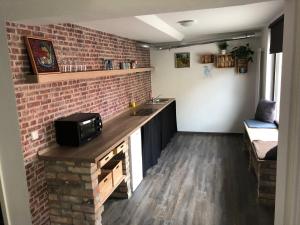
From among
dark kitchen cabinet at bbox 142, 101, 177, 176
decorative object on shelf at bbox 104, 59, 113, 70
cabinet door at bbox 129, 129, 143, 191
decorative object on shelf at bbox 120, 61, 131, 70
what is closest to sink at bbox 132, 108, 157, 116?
dark kitchen cabinet at bbox 142, 101, 177, 176

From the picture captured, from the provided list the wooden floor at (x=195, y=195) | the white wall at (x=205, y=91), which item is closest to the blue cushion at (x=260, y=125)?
the wooden floor at (x=195, y=195)

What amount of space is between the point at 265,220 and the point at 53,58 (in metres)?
2.92

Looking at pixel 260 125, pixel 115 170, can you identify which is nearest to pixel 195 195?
pixel 115 170

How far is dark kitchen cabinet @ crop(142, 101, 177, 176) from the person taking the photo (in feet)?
13.3

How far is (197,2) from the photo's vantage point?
5.34 feet

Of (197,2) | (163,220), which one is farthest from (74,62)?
(163,220)

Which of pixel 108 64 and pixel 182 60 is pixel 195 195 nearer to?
pixel 108 64

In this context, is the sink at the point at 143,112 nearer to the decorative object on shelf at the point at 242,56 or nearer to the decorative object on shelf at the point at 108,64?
the decorative object on shelf at the point at 108,64

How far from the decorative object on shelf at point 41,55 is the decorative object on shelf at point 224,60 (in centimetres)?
403

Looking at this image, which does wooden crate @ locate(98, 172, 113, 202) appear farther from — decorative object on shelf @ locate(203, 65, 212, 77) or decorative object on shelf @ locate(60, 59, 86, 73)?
decorative object on shelf @ locate(203, 65, 212, 77)

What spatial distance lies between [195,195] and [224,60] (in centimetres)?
343

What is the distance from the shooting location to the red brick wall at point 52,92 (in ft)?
7.51

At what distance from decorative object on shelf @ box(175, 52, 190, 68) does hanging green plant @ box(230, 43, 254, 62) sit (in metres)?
1.01

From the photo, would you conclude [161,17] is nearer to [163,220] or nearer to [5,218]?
[163,220]
